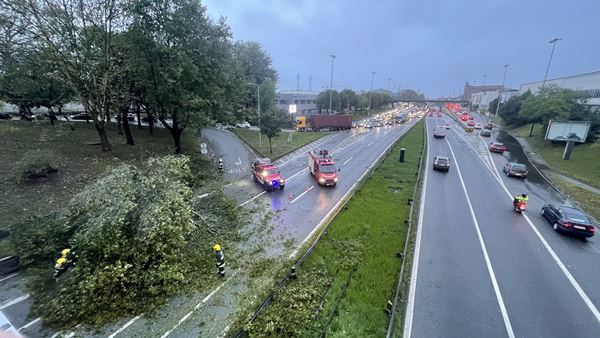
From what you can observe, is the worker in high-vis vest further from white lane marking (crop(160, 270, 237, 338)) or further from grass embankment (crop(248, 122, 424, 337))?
grass embankment (crop(248, 122, 424, 337))

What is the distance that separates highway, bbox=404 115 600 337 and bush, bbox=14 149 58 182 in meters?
21.8

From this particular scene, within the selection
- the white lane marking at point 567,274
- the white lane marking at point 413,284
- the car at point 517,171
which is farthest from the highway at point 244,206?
the car at point 517,171

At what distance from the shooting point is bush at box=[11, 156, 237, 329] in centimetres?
816

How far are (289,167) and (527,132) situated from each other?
49.9 m

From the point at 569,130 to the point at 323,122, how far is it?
3673cm

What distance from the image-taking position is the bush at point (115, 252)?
8.16m

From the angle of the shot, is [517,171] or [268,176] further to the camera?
[517,171]

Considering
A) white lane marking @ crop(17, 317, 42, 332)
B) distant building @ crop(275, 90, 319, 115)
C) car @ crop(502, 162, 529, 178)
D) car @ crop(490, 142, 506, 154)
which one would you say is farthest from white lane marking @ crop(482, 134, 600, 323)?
distant building @ crop(275, 90, 319, 115)

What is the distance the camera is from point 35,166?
15.5 metres

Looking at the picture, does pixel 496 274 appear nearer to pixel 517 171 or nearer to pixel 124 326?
pixel 124 326

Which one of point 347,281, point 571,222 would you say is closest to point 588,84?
point 571,222

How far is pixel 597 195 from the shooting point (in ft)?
64.3

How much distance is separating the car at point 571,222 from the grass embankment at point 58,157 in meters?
25.2

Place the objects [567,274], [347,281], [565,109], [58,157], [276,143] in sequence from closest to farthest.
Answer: [347,281]
[567,274]
[58,157]
[565,109]
[276,143]
